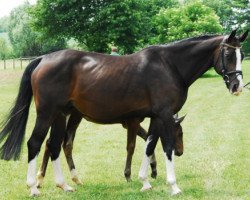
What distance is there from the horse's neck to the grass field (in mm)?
1817

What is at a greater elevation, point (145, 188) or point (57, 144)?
point (57, 144)

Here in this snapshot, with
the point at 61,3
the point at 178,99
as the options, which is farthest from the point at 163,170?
the point at 61,3

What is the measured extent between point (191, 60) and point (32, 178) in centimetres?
297

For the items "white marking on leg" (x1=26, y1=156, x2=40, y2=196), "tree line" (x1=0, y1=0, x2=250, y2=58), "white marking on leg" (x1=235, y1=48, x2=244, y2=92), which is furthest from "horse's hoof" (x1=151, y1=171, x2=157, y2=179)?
"tree line" (x1=0, y1=0, x2=250, y2=58)

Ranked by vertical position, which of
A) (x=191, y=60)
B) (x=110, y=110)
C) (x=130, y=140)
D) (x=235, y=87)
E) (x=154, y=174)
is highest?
(x=191, y=60)

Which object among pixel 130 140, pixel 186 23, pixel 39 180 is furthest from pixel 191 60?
pixel 186 23

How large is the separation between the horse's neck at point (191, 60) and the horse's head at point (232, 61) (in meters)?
0.30

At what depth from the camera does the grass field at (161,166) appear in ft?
22.7

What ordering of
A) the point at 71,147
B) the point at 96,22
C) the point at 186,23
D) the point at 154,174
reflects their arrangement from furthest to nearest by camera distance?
the point at 96,22 < the point at 186,23 < the point at 154,174 < the point at 71,147

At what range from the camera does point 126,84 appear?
21.8 feet

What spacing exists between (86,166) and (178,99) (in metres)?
3.19

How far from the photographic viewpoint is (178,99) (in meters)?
6.66

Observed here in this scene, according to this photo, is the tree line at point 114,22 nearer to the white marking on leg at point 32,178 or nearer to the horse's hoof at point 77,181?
the horse's hoof at point 77,181

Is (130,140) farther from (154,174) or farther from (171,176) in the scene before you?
(171,176)
